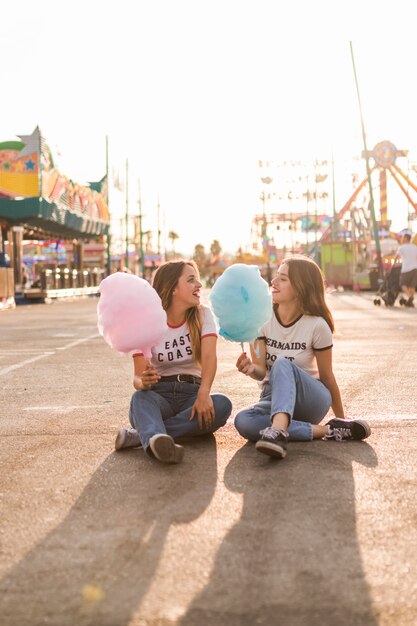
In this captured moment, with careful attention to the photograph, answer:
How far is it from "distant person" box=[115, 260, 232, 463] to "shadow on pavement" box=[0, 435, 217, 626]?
42 cm

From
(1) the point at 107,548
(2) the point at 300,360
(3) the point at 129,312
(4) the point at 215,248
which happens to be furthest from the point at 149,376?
(4) the point at 215,248

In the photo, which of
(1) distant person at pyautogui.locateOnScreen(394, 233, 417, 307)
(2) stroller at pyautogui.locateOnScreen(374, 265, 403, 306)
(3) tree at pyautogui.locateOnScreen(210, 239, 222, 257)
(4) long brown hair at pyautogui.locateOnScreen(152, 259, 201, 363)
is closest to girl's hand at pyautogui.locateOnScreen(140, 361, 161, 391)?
(4) long brown hair at pyautogui.locateOnScreen(152, 259, 201, 363)

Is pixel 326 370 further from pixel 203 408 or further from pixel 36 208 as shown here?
pixel 36 208

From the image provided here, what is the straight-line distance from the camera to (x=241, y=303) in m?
4.66

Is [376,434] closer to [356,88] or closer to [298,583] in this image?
[298,583]

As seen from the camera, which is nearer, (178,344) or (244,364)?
(244,364)

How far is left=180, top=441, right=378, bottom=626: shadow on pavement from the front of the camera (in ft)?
8.21

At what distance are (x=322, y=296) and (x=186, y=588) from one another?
269 centimetres

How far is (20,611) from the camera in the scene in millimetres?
2557

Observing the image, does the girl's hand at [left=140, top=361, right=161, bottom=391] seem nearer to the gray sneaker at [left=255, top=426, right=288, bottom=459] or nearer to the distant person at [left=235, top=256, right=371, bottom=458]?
the distant person at [left=235, top=256, right=371, bottom=458]

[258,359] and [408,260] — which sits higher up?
[408,260]

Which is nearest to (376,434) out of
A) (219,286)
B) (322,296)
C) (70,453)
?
Result: (322,296)

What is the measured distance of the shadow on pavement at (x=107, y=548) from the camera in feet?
8.42

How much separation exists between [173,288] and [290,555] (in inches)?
89.7
